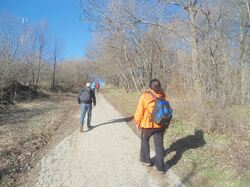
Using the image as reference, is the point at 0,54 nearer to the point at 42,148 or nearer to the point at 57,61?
the point at 42,148

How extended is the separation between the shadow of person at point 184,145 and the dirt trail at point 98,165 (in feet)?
2.67

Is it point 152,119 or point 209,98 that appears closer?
point 152,119

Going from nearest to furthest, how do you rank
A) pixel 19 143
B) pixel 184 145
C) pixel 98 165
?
pixel 98 165, pixel 184 145, pixel 19 143

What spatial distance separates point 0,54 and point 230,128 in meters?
17.3

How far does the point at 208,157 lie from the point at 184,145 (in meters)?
1.20

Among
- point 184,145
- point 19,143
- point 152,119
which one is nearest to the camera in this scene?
point 152,119

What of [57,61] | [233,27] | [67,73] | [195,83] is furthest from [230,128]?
[67,73]

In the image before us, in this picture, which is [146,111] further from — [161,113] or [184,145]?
[184,145]

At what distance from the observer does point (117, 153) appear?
7.97 meters

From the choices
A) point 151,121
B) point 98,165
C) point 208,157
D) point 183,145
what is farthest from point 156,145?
point 183,145

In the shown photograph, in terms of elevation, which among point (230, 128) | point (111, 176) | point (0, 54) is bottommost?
point (111, 176)

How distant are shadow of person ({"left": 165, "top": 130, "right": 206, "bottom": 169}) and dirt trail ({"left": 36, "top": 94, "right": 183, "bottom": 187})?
0.81 meters

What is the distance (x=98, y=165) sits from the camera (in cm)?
693

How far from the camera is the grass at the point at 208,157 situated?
233 inches
